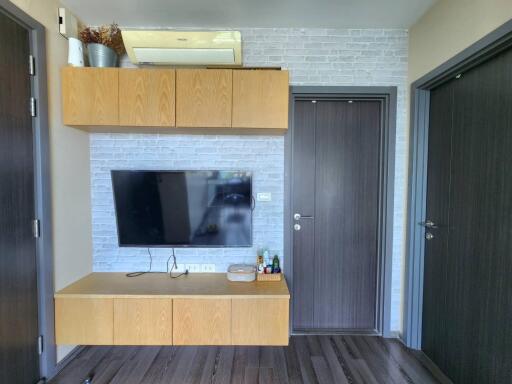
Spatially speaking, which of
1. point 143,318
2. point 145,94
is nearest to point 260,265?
point 143,318

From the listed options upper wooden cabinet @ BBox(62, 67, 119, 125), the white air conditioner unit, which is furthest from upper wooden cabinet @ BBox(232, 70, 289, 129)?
upper wooden cabinet @ BBox(62, 67, 119, 125)

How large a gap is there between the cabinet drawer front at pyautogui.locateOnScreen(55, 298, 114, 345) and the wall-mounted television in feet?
1.61

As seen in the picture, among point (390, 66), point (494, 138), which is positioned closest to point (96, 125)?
point (390, 66)

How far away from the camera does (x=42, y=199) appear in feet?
5.95

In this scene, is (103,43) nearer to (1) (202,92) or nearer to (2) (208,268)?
(1) (202,92)

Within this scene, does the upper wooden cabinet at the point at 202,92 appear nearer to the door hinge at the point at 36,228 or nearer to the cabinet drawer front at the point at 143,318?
the door hinge at the point at 36,228

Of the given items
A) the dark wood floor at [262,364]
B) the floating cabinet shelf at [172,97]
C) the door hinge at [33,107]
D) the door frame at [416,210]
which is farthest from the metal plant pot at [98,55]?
the door frame at [416,210]

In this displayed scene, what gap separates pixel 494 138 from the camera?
154cm

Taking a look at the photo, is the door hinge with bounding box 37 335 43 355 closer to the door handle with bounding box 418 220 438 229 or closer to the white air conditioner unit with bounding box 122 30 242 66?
the white air conditioner unit with bounding box 122 30 242 66

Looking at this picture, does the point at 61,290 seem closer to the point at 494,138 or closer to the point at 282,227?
the point at 282,227

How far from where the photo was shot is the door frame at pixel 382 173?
232 centimetres

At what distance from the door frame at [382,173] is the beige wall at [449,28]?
1.07 feet

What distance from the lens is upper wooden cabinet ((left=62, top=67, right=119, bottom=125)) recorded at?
196cm

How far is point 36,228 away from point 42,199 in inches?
7.7
